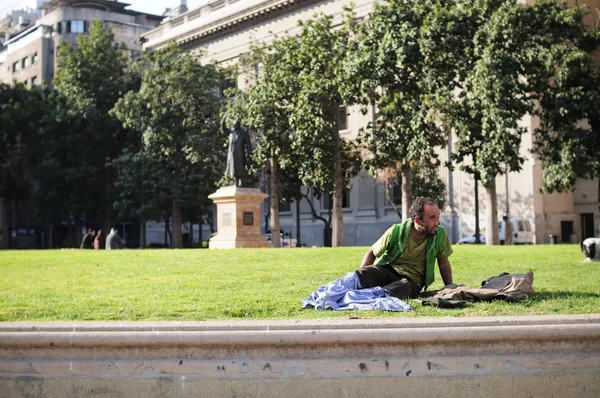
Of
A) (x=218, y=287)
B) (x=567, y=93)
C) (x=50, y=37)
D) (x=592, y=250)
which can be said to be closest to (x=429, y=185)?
(x=567, y=93)

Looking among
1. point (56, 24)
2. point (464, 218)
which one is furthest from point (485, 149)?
point (56, 24)

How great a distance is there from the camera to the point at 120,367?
7.05 metres

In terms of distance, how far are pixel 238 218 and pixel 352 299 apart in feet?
79.7

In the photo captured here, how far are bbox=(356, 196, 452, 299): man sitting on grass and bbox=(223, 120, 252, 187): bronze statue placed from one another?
925 inches

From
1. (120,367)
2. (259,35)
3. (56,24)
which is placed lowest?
(120,367)

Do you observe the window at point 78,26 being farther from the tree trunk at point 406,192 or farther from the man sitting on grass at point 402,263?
the man sitting on grass at point 402,263

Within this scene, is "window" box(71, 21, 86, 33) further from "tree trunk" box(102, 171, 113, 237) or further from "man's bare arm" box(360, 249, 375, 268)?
"man's bare arm" box(360, 249, 375, 268)

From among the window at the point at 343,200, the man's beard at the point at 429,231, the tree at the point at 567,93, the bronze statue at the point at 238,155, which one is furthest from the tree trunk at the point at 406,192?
the man's beard at the point at 429,231

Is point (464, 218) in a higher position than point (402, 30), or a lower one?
lower

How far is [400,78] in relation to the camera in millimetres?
34594

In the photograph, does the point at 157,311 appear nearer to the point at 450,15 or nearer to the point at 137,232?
the point at 450,15

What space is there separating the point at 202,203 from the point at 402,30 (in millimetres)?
20943

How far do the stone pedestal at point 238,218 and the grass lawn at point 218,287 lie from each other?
1166 centimetres

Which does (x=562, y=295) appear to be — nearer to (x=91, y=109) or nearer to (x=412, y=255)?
(x=412, y=255)
